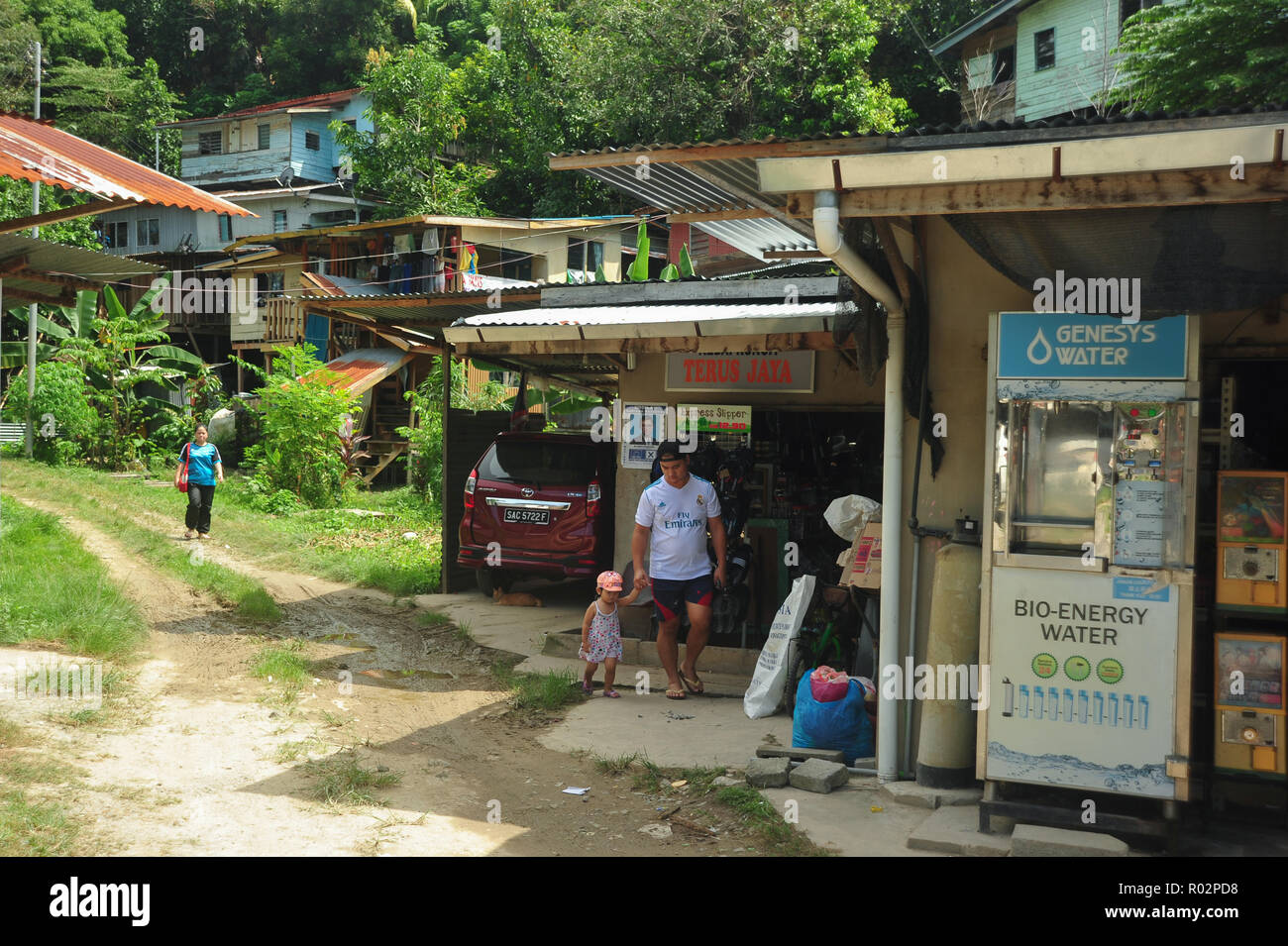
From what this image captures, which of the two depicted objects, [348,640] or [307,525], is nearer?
[348,640]

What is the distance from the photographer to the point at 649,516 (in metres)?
7.76

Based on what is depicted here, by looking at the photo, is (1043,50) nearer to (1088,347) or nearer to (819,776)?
(1088,347)

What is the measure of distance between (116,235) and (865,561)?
1625 inches

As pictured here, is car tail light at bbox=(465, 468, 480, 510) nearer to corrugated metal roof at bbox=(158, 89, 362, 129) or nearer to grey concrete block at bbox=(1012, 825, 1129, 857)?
grey concrete block at bbox=(1012, 825, 1129, 857)

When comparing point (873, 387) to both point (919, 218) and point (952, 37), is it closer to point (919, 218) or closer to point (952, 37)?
point (919, 218)

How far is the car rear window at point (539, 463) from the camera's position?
1109cm

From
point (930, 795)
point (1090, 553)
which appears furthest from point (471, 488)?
point (1090, 553)

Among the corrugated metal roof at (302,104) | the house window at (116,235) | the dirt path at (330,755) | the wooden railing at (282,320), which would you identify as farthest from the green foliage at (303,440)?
the house window at (116,235)

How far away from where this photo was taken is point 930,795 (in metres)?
5.55

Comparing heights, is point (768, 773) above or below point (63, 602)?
below

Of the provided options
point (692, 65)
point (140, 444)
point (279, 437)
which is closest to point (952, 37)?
point (692, 65)

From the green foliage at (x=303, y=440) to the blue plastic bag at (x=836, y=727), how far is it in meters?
14.4

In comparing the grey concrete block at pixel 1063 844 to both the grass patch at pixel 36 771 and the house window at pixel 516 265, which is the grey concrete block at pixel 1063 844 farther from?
the house window at pixel 516 265

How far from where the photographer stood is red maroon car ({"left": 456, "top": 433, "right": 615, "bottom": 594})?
35.7ft
